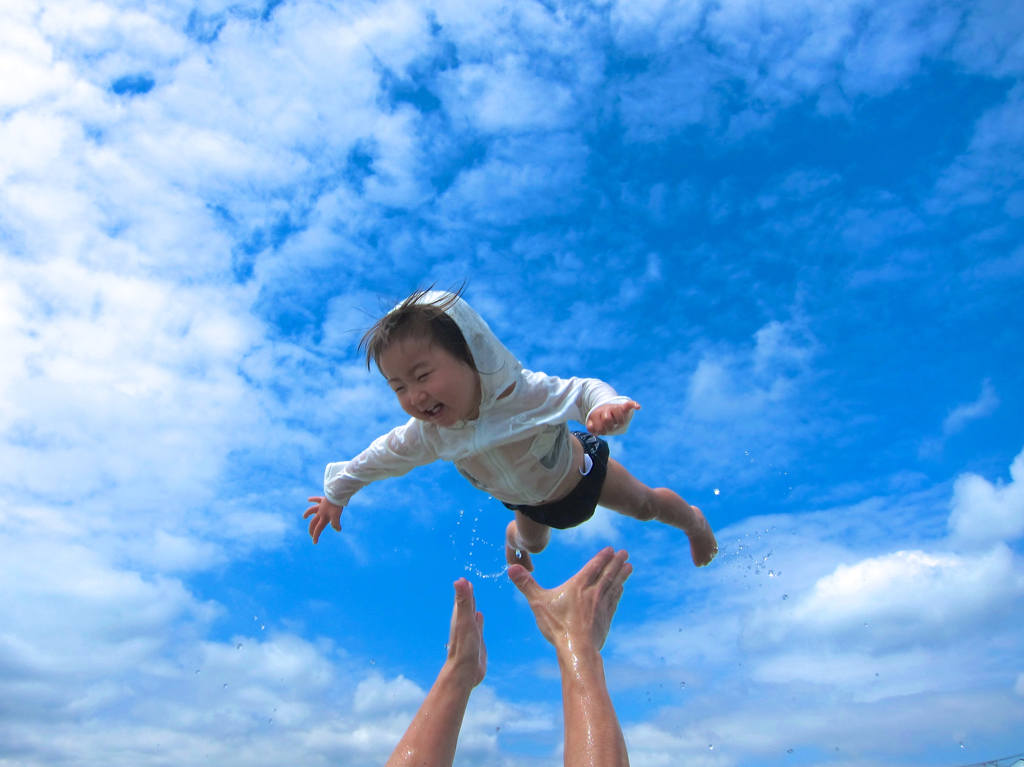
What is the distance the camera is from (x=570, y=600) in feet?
13.2

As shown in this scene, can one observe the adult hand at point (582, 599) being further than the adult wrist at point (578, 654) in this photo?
Yes

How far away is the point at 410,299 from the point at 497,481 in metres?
1.95

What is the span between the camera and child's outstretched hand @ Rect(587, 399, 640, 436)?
4.96m

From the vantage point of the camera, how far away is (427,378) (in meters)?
5.43

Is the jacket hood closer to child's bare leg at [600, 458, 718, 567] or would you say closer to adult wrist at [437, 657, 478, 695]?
child's bare leg at [600, 458, 718, 567]

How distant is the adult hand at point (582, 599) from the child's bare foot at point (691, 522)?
3192 millimetres

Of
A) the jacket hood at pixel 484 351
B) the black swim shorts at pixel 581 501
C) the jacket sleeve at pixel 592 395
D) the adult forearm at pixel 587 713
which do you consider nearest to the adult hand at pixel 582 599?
the adult forearm at pixel 587 713

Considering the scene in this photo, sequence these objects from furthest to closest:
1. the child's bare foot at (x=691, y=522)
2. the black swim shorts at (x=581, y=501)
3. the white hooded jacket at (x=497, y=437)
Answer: the child's bare foot at (x=691, y=522), the black swim shorts at (x=581, y=501), the white hooded jacket at (x=497, y=437)

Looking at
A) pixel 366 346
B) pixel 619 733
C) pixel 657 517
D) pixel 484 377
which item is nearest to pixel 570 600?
pixel 619 733

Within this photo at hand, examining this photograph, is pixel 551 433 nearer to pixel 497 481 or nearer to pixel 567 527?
pixel 497 481

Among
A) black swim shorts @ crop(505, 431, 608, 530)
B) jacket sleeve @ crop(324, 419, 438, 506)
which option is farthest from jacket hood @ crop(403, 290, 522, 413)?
black swim shorts @ crop(505, 431, 608, 530)

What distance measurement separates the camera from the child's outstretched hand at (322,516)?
664cm

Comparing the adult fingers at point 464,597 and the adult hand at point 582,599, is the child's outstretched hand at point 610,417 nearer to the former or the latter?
the adult hand at point 582,599

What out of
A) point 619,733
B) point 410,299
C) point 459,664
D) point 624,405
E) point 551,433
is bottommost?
point 619,733
